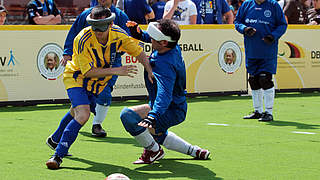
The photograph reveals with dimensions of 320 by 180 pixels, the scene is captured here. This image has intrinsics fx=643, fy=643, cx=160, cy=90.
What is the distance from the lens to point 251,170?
572cm

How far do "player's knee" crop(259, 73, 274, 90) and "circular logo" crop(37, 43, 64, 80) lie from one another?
4.03 m

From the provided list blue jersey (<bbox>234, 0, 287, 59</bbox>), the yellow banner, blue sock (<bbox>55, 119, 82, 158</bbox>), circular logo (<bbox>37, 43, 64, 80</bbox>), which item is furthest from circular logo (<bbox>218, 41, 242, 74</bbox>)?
blue sock (<bbox>55, 119, 82, 158</bbox>)

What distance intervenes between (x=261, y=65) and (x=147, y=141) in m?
4.10

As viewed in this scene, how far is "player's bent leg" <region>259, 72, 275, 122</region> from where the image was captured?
31.6 ft

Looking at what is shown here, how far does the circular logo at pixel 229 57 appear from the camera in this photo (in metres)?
13.5

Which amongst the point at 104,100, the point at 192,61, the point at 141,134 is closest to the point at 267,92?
the point at 104,100

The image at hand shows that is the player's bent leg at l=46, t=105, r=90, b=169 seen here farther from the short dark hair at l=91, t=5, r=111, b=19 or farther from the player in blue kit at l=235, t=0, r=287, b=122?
the player in blue kit at l=235, t=0, r=287, b=122

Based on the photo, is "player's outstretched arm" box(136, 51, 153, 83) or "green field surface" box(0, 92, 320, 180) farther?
"player's outstretched arm" box(136, 51, 153, 83)

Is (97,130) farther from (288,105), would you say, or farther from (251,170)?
(288,105)

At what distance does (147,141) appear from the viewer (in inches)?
240

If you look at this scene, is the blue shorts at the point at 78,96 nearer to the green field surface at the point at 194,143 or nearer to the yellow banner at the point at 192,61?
the green field surface at the point at 194,143

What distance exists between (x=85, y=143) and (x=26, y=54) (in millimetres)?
4663

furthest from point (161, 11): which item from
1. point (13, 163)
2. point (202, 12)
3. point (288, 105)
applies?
point (13, 163)

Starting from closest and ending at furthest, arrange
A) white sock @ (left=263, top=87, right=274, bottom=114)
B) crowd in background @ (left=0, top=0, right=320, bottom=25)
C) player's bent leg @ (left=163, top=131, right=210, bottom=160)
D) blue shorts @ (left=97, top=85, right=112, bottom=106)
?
player's bent leg @ (left=163, top=131, right=210, bottom=160) → blue shorts @ (left=97, top=85, right=112, bottom=106) → white sock @ (left=263, top=87, right=274, bottom=114) → crowd in background @ (left=0, top=0, right=320, bottom=25)
